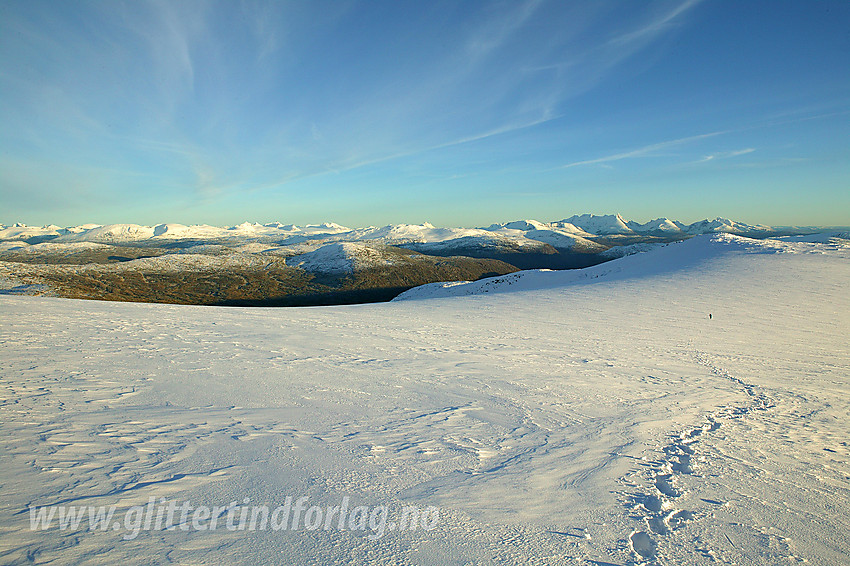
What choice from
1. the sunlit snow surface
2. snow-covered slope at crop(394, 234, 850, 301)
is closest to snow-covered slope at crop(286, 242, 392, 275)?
snow-covered slope at crop(394, 234, 850, 301)

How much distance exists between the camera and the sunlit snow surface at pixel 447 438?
10.2 ft

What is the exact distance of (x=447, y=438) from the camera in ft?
16.2

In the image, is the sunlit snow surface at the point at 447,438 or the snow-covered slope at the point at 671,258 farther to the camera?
the snow-covered slope at the point at 671,258

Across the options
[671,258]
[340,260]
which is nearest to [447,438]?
[671,258]

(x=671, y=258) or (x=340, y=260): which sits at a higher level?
(x=340, y=260)

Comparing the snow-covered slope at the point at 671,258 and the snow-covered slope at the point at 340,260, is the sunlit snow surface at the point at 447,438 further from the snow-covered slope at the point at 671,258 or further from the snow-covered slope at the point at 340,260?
the snow-covered slope at the point at 340,260

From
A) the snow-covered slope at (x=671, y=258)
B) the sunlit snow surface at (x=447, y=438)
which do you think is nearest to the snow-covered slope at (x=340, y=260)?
the snow-covered slope at (x=671, y=258)

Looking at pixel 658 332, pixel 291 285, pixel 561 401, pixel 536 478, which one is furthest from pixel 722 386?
pixel 291 285

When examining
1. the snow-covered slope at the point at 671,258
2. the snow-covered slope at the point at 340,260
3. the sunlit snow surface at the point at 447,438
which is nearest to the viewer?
the sunlit snow surface at the point at 447,438

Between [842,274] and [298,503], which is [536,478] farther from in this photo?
[842,274]

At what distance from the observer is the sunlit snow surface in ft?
10.2

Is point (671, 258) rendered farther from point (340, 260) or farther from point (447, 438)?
point (340, 260)

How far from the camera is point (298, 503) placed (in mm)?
3482

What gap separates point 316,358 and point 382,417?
3426 mm
